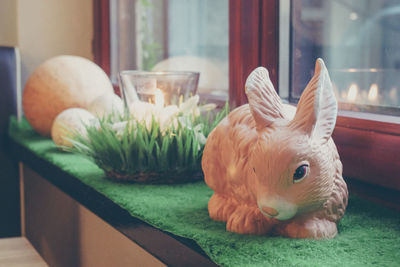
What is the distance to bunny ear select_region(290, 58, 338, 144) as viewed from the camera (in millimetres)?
619

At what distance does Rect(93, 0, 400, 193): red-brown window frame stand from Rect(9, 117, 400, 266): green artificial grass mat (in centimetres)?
6

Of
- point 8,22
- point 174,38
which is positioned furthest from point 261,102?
point 8,22

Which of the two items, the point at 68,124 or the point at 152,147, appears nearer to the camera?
the point at 152,147

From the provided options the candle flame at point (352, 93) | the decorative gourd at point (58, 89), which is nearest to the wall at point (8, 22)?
the decorative gourd at point (58, 89)

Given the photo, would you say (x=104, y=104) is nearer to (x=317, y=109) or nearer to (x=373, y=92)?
(x=373, y=92)

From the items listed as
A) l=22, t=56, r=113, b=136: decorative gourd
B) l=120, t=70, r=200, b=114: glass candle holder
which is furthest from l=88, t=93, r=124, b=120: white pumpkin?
l=120, t=70, r=200, b=114: glass candle holder

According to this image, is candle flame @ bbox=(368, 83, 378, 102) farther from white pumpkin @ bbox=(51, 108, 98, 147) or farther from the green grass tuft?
white pumpkin @ bbox=(51, 108, 98, 147)

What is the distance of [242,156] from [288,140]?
11 centimetres

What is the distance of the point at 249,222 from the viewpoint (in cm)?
72

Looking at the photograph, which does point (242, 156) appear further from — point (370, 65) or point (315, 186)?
point (370, 65)

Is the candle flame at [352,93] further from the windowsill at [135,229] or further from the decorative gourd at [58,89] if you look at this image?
the decorative gourd at [58,89]

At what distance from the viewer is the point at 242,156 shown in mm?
727

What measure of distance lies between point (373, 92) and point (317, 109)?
440 mm

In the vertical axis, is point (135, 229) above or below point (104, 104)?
below
